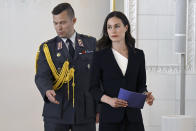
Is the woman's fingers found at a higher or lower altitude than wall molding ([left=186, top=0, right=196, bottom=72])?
lower

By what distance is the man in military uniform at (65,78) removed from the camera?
276cm

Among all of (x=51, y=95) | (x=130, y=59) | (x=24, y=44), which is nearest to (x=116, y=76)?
(x=130, y=59)

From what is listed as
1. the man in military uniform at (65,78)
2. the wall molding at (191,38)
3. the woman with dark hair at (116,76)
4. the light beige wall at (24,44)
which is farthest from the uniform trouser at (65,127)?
the wall molding at (191,38)

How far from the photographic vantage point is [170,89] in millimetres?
4477

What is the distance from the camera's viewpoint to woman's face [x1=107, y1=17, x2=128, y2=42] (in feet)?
7.95

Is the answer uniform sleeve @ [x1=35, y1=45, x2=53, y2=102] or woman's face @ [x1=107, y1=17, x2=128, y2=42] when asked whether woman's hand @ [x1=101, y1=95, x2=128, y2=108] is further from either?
uniform sleeve @ [x1=35, y1=45, x2=53, y2=102]

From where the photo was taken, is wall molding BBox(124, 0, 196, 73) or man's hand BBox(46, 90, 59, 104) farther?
wall molding BBox(124, 0, 196, 73)

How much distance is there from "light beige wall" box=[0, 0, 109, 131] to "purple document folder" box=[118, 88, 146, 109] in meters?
2.09

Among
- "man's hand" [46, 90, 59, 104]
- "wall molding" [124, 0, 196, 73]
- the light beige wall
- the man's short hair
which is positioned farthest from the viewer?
"wall molding" [124, 0, 196, 73]

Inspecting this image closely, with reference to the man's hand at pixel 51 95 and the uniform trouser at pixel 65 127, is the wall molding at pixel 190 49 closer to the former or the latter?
the uniform trouser at pixel 65 127

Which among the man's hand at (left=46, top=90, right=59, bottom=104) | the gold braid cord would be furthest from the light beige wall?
the man's hand at (left=46, top=90, right=59, bottom=104)

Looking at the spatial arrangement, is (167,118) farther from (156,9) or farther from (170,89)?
(156,9)

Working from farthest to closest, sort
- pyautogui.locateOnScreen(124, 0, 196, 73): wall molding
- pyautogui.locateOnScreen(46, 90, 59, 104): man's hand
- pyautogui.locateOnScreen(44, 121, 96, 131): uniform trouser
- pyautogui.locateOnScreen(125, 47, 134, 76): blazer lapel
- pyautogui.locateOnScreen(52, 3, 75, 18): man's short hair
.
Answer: pyautogui.locateOnScreen(124, 0, 196, 73): wall molding → pyautogui.locateOnScreen(52, 3, 75, 18): man's short hair → pyautogui.locateOnScreen(44, 121, 96, 131): uniform trouser → pyautogui.locateOnScreen(46, 90, 59, 104): man's hand → pyautogui.locateOnScreen(125, 47, 134, 76): blazer lapel

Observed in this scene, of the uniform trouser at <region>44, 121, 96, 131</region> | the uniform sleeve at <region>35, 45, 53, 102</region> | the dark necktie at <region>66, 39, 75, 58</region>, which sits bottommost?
the uniform trouser at <region>44, 121, 96, 131</region>
